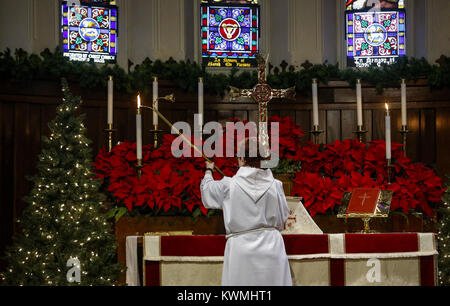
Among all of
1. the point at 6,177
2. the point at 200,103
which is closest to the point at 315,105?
the point at 200,103

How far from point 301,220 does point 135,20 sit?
4.48 metres

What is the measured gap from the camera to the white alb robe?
5.63 metres

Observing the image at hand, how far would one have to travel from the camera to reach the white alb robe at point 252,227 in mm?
5629

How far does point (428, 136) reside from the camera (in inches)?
361

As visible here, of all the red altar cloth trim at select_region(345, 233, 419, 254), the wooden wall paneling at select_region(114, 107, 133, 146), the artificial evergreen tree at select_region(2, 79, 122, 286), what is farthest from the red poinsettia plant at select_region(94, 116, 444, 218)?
the wooden wall paneling at select_region(114, 107, 133, 146)

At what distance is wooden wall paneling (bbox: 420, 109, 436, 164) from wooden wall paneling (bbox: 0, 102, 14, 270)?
4.94 metres

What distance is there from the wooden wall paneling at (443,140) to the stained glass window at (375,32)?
1.36 metres

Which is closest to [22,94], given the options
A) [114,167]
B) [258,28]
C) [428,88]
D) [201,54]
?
[114,167]

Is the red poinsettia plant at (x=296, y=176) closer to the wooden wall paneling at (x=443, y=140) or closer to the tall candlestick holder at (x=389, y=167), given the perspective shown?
the tall candlestick holder at (x=389, y=167)

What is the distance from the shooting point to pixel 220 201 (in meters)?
5.78

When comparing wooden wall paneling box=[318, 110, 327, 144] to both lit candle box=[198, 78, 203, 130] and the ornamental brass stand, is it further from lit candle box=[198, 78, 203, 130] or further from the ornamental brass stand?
the ornamental brass stand

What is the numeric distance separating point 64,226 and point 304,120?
4.30 metres

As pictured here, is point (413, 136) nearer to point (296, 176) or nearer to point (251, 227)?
point (296, 176)

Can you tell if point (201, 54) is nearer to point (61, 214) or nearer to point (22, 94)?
point (22, 94)
